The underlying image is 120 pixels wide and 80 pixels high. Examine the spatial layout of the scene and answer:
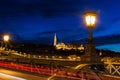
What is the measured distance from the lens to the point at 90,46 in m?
22.9

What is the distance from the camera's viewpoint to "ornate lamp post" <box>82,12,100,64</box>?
22.3 metres

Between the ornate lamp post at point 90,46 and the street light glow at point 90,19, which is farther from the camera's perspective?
the street light glow at point 90,19

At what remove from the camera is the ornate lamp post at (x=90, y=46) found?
22.3m

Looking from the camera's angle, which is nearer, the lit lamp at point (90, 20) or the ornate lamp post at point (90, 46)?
the ornate lamp post at point (90, 46)

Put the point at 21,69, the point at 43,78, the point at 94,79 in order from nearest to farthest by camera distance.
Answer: the point at 94,79 < the point at 43,78 < the point at 21,69

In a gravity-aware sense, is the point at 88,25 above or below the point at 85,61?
above

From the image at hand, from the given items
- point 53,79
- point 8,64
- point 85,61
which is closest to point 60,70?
point 53,79

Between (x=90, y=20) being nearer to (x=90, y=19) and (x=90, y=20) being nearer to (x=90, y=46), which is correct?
(x=90, y=19)

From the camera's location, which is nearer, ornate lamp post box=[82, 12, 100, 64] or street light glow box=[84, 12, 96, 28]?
ornate lamp post box=[82, 12, 100, 64]

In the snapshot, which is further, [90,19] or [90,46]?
[90,19]

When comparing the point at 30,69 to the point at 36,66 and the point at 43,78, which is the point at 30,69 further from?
the point at 43,78

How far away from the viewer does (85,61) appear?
2245cm

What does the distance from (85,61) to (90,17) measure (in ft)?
9.46

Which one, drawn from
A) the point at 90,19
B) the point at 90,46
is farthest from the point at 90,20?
the point at 90,46
